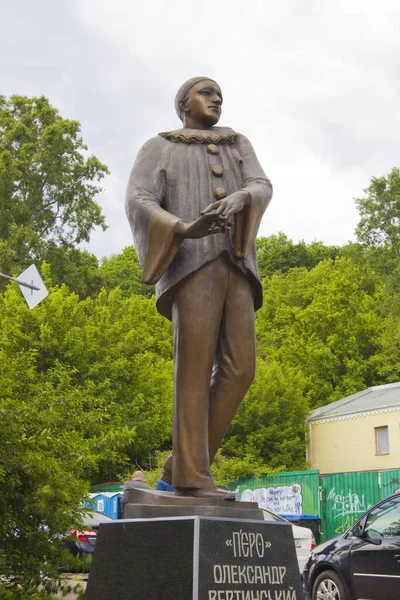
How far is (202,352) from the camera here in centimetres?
525

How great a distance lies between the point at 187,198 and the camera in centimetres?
555

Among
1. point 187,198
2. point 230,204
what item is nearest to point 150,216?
point 187,198

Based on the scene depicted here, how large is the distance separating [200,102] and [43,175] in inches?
1298

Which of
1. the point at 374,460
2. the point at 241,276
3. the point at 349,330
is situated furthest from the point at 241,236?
the point at 349,330

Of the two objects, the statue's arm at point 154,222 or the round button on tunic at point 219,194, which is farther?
the round button on tunic at point 219,194

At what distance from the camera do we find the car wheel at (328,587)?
1069cm

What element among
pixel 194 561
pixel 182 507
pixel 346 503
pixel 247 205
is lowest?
pixel 194 561

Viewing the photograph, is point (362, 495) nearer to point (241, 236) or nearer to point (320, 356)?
point (320, 356)

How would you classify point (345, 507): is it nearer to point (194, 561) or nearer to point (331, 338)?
point (331, 338)

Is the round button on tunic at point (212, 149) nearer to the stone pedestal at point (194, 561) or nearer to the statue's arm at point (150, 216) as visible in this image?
the statue's arm at point (150, 216)

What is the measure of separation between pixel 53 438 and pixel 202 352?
1.33 m

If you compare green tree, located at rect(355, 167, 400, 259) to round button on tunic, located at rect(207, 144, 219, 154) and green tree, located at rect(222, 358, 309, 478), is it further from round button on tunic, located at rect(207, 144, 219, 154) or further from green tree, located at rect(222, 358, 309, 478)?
round button on tunic, located at rect(207, 144, 219, 154)

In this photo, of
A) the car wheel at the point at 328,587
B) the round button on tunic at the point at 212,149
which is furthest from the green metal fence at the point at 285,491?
the round button on tunic at the point at 212,149

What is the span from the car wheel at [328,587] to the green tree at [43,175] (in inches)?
1059
